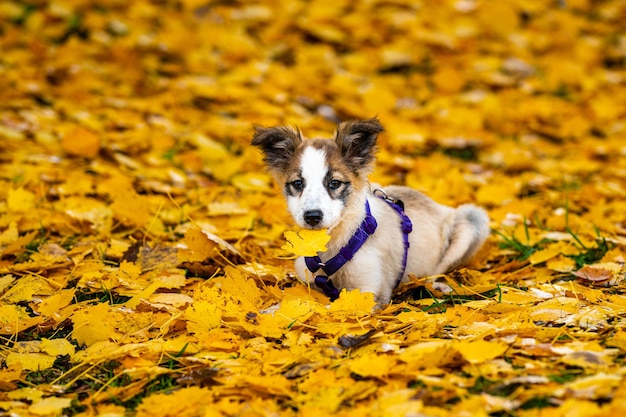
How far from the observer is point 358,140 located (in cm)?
414

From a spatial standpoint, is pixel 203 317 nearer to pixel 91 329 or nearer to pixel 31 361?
pixel 91 329

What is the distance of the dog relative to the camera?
395cm

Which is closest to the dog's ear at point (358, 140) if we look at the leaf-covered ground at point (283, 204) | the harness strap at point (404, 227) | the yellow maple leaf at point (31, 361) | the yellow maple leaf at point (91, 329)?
the harness strap at point (404, 227)

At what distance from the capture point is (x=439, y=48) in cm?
938

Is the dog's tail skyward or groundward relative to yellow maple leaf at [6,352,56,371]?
skyward

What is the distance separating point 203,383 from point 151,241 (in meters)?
1.97

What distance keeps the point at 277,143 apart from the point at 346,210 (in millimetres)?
584

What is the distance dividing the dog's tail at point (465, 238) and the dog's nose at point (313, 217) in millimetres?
1162

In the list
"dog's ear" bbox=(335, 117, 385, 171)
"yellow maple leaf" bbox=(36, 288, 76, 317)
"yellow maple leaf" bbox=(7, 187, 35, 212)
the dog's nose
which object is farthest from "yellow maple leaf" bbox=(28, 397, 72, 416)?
"yellow maple leaf" bbox=(7, 187, 35, 212)

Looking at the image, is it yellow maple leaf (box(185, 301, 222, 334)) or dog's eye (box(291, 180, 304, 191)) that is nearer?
yellow maple leaf (box(185, 301, 222, 334))

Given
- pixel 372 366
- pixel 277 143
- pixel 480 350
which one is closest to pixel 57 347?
pixel 372 366

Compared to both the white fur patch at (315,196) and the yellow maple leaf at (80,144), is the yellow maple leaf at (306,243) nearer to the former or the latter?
the white fur patch at (315,196)

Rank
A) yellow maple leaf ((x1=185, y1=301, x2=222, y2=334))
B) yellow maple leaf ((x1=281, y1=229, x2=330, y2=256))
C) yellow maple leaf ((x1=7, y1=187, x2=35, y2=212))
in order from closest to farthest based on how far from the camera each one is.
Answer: yellow maple leaf ((x1=185, y1=301, x2=222, y2=334)) < yellow maple leaf ((x1=281, y1=229, x2=330, y2=256)) < yellow maple leaf ((x1=7, y1=187, x2=35, y2=212))

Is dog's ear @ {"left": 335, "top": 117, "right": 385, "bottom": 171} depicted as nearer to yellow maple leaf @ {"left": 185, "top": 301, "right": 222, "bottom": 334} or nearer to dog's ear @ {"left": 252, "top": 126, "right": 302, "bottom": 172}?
dog's ear @ {"left": 252, "top": 126, "right": 302, "bottom": 172}
